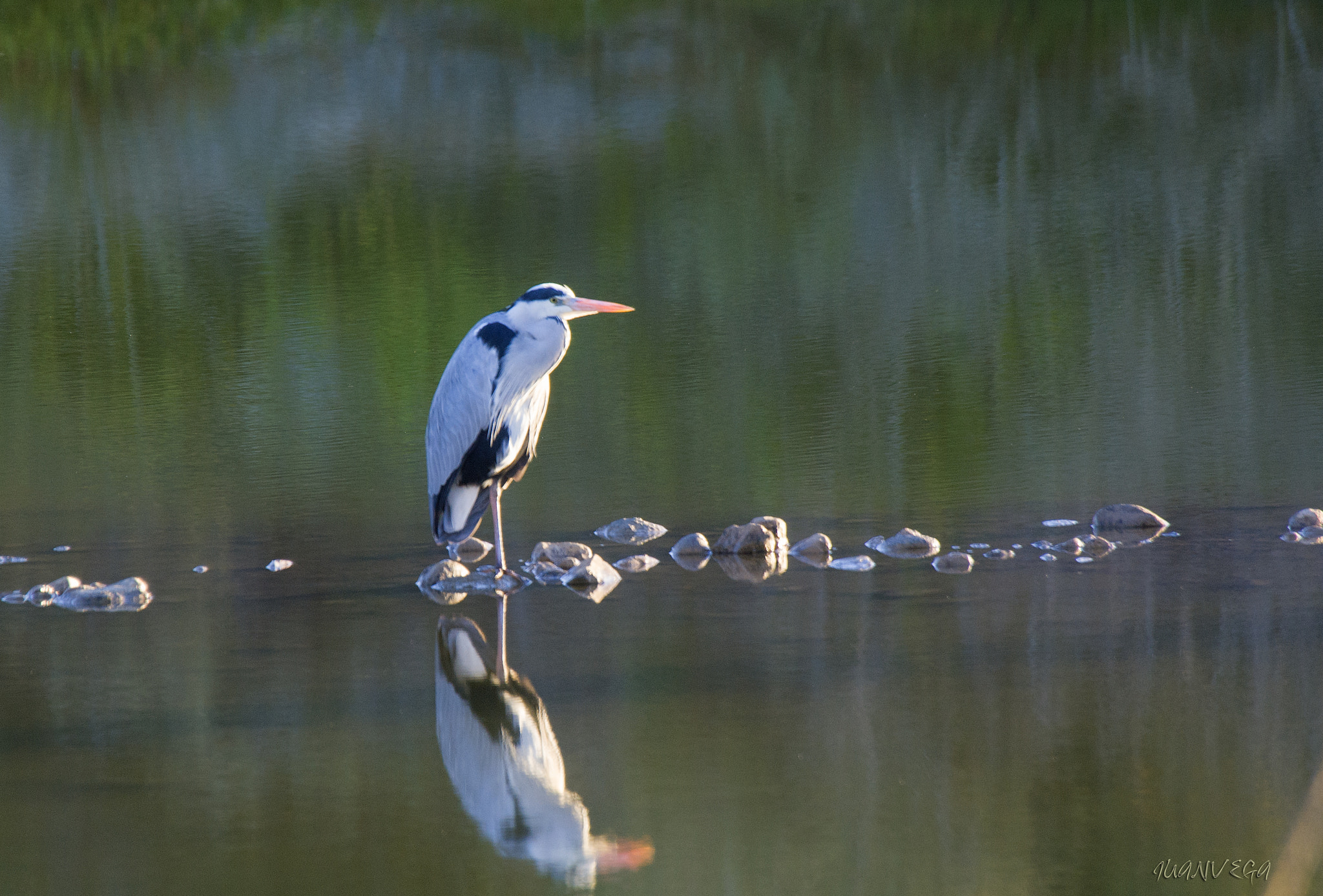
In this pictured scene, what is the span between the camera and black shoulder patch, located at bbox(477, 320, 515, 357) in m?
6.37

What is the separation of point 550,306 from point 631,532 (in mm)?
1051

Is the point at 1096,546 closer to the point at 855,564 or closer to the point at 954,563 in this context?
the point at 954,563

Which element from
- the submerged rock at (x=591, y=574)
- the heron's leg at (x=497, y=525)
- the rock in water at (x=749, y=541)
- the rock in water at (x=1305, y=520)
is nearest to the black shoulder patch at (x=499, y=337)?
the heron's leg at (x=497, y=525)

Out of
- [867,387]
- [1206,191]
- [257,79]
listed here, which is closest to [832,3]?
[257,79]

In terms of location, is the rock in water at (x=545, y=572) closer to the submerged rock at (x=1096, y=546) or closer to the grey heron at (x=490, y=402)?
the grey heron at (x=490, y=402)

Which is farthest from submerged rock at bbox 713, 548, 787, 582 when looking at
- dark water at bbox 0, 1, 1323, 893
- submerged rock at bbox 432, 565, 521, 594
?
submerged rock at bbox 432, 565, 521, 594

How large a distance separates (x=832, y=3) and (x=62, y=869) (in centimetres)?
2807

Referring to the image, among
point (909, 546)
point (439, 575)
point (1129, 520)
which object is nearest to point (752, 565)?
point (909, 546)

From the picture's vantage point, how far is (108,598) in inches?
239

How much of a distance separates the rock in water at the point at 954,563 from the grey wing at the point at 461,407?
6.38 feet

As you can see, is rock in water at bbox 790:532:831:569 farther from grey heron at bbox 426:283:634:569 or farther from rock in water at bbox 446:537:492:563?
rock in water at bbox 446:537:492:563

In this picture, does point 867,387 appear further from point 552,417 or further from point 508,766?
point 508,766

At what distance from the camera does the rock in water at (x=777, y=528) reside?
622cm

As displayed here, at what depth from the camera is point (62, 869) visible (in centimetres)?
401
